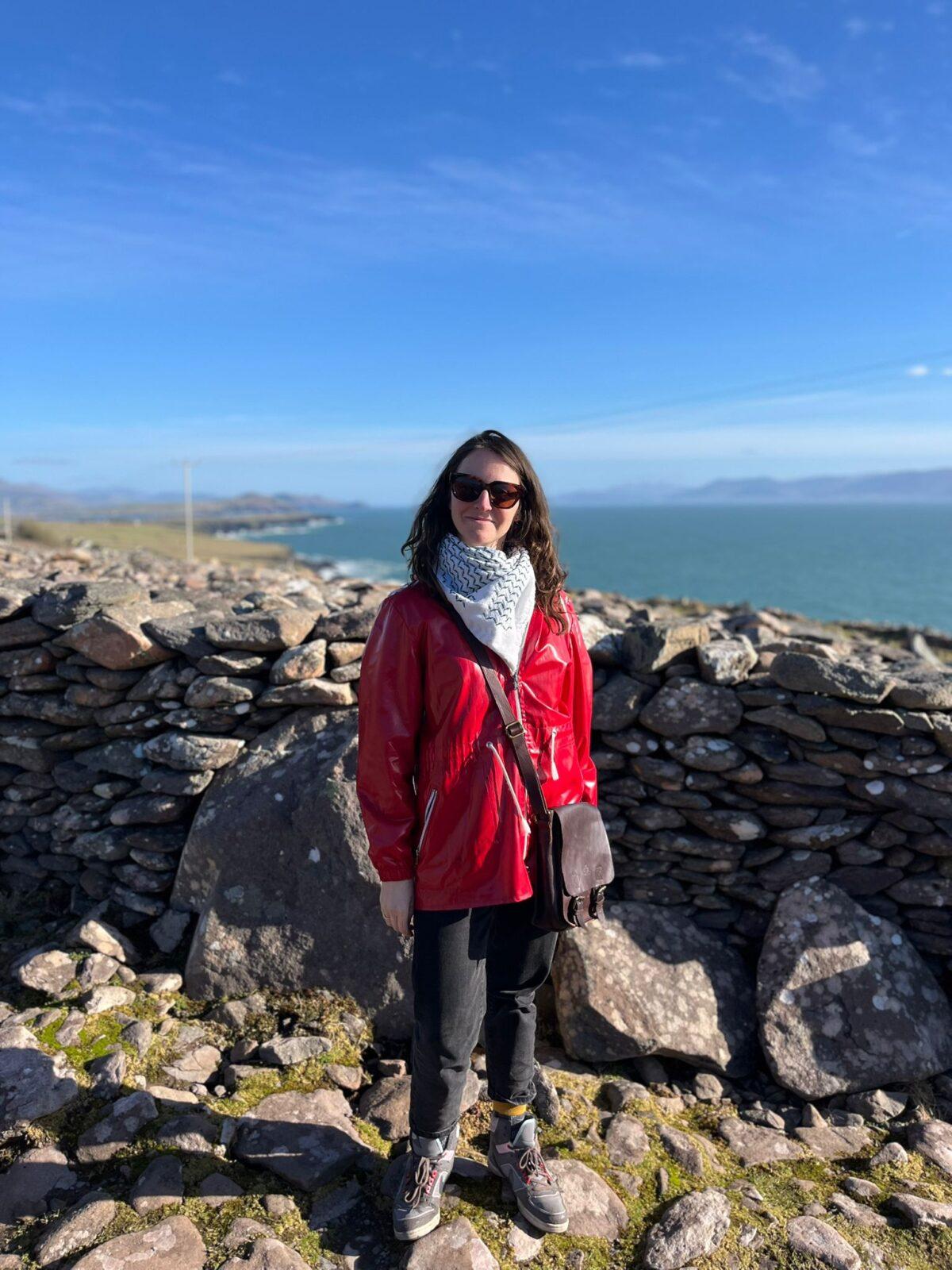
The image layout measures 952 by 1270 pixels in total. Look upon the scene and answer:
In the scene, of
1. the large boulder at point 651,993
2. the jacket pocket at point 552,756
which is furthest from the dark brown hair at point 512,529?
the large boulder at point 651,993

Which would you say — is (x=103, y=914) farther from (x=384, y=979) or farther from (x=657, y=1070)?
(x=657, y=1070)

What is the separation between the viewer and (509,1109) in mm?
3494

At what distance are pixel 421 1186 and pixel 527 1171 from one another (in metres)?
0.45

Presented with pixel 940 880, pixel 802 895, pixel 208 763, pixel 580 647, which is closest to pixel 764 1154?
pixel 802 895

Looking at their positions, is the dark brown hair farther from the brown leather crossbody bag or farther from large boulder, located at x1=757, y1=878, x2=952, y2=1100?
large boulder, located at x1=757, y1=878, x2=952, y2=1100

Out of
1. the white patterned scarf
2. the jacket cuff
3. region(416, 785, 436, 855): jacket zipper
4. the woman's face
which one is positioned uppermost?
the woman's face

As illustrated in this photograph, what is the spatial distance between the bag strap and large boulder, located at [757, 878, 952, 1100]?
2.48 metres

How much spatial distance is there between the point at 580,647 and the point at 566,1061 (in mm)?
2537

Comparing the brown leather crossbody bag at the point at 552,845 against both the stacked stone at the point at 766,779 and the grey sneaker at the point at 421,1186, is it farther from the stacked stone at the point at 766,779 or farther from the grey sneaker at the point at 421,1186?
Answer: the stacked stone at the point at 766,779

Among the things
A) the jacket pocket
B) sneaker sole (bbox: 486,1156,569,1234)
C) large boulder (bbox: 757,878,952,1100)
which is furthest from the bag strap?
large boulder (bbox: 757,878,952,1100)

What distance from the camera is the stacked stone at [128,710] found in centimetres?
510

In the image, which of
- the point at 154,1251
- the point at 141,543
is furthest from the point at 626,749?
the point at 141,543

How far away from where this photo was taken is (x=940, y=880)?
4848 millimetres

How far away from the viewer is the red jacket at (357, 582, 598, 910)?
3.05m
